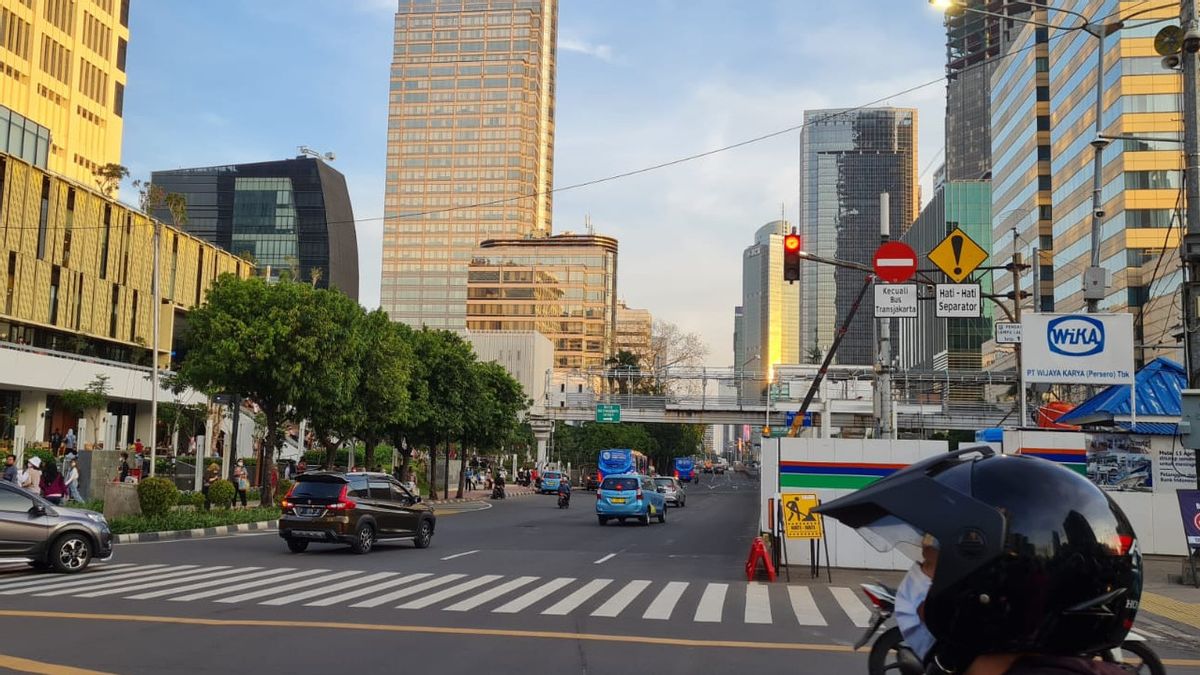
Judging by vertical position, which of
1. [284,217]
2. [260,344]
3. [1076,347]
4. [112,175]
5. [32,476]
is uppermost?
[284,217]

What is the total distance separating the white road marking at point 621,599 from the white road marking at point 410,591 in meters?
2.67

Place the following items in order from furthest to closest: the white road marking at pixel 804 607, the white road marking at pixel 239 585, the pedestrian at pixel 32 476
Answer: the pedestrian at pixel 32 476
the white road marking at pixel 239 585
the white road marking at pixel 804 607

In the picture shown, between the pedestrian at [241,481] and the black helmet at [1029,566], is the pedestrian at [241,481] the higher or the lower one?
the lower one

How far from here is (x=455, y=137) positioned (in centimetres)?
18788

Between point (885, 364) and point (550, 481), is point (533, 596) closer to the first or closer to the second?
point (885, 364)

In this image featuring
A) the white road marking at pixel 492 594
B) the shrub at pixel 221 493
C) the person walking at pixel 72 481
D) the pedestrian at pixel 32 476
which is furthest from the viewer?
the person walking at pixel 72 481

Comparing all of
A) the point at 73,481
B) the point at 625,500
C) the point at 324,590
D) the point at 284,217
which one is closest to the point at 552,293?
the point at 284,217

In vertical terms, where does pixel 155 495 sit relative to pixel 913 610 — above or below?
below

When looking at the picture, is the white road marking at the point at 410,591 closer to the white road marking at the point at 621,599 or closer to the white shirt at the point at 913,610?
the white road marking at the point at 621,599

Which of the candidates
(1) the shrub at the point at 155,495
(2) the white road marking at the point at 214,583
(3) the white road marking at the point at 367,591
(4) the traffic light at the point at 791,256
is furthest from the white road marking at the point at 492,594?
(1) the shrub at the point at 155,495

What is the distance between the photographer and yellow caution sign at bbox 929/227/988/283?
18.3 m

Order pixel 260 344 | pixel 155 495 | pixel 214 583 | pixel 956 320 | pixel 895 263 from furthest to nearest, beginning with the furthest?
pixel 956 320, pixel 260 344, pixel 155 495, pixel 895 263, pixel 214 583

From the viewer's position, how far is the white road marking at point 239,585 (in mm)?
13031

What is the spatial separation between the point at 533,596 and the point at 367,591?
7.56ft
